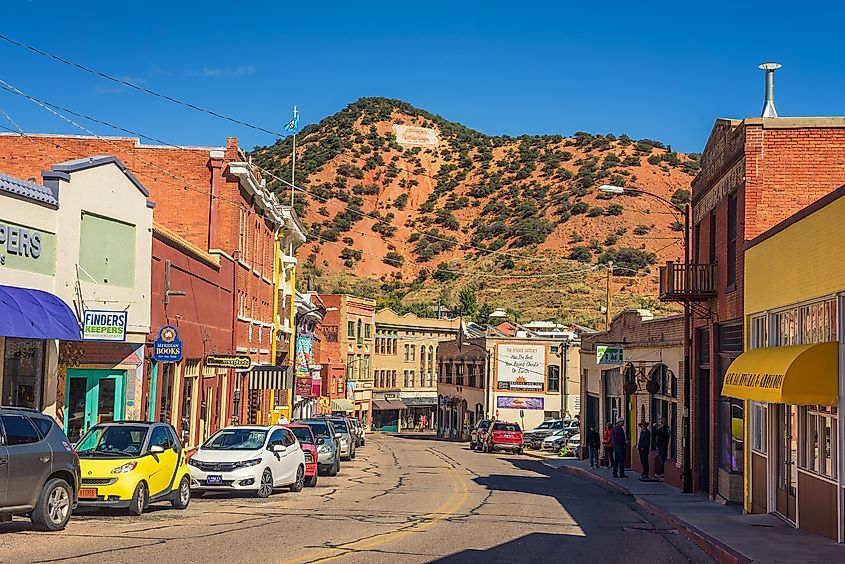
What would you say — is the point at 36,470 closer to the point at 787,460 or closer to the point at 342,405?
the point at 787,460

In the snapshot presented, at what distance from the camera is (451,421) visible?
91.0m

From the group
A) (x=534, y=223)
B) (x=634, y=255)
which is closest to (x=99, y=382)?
(x=634, y=255)

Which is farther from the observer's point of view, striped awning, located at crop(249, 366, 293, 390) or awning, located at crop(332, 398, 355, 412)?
awning, located at crop(332, 398, 355, 412)

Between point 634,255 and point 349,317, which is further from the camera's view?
point 634,255

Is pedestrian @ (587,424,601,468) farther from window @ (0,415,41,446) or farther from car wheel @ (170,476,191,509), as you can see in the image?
window @ (0,415,41,446)

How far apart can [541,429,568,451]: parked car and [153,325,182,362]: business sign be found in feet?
121

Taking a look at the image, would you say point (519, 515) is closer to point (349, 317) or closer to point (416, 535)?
point (416, 535)

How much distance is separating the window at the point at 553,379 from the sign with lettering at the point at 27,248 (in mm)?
55728

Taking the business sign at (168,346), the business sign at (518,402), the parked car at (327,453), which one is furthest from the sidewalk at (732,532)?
the business sign at (518,402)

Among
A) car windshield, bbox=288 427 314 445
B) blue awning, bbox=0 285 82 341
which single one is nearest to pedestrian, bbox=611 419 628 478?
car windshield, bbox=288 427 314 445

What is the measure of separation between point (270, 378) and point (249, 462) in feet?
96.1

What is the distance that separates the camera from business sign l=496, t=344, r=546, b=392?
7575 cm

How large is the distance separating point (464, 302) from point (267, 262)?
2219 inches

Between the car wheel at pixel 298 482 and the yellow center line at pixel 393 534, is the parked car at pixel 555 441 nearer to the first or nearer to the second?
the car wheel at pixel 298 482
